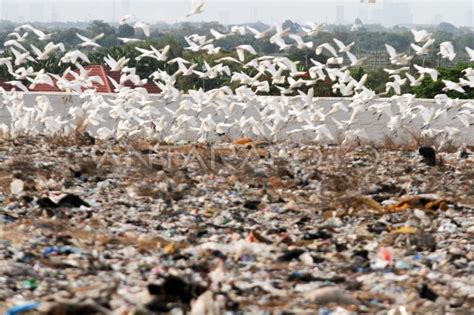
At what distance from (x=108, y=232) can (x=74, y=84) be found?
A: 24.1 feet

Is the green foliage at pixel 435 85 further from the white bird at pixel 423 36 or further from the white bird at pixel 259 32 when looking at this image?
the white bird at pixel 259 32

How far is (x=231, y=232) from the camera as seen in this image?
6.86 metres

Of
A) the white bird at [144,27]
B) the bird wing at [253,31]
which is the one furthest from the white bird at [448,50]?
the white bird at [144,27]

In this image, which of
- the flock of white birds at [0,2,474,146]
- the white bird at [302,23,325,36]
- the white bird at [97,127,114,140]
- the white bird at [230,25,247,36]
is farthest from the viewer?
the white bird at [302,23,325,36]

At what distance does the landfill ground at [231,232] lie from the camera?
16.2ft

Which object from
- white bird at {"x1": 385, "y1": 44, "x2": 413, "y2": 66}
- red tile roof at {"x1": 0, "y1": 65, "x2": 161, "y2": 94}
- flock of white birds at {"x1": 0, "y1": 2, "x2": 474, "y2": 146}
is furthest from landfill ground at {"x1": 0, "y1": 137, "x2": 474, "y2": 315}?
red tile roof at {"x1": 0, "y1": 65, "x2": 161, "y2": 94}

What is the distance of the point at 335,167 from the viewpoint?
32.4 feet

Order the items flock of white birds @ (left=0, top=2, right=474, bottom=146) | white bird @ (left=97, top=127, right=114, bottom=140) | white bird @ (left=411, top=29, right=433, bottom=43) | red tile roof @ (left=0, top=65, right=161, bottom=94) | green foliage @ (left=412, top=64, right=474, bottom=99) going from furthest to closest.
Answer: green foliage @ (left=412, top=64, right=474, bottom=99) → red tile roof @ (left=0, top=65, right=161, bottom=94) → white bird @ (left=411, top=29, right=433, bottom=43) → flock of white birds @ (left=0, top=2, right=474, bottom=146) → white bird @ (left=97, top=127, right=114, bottom=140)

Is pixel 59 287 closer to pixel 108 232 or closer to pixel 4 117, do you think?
pixel 108 232

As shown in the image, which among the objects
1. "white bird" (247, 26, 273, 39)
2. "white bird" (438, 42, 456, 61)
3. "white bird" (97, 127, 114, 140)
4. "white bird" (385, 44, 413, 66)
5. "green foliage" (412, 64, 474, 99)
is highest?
"white bird" (247, 26, 273, 39)

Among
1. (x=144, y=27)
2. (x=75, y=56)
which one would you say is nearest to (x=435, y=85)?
(x=144, y=27)

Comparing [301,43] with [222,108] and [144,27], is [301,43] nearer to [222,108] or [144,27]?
[222,108]

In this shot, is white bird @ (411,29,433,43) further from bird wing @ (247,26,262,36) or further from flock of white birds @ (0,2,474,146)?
bird wing @ (247,26,262,36)

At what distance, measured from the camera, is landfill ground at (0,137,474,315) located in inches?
195
